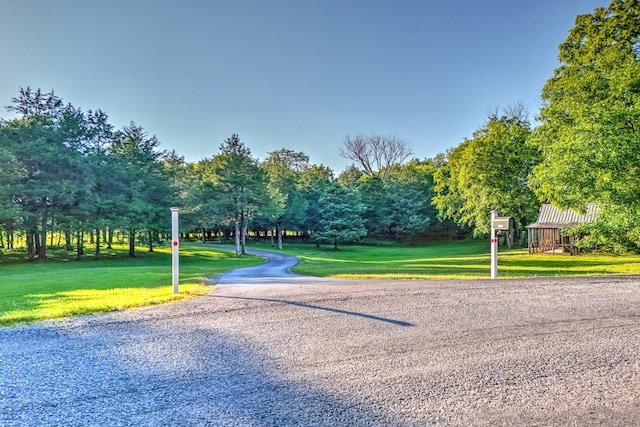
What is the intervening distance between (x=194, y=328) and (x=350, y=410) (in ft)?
10.5

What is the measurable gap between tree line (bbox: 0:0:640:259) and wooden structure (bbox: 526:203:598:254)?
5.17 ft

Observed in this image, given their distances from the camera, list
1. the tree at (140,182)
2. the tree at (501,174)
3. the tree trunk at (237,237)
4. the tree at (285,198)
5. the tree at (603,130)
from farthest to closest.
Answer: the tree at (285,198) → the tree at (501,174) → the tree trunk at (237,237) → the tree at (140,182) → the tree at (603,130)

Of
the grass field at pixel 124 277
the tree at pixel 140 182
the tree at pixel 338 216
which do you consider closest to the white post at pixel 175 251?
the grass field at pixel 124 277

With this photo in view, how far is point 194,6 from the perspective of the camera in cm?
1412

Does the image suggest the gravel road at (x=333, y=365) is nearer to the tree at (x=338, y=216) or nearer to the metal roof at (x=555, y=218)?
the metal roof at (x=555, y=218)

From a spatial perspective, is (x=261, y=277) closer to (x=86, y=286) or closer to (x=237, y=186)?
(x=86, y=286)

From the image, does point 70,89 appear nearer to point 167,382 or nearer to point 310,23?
point 310,23

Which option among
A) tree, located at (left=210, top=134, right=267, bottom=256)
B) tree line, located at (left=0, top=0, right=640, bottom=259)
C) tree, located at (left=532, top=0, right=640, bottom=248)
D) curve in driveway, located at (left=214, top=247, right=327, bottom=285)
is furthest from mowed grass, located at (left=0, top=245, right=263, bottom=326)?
tree, located at (left=532, top=0, right=640, bottom=248)

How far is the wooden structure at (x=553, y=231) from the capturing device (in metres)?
27.4

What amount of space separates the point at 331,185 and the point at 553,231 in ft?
79.5

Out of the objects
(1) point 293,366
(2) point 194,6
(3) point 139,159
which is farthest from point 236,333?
(3) point 139,159

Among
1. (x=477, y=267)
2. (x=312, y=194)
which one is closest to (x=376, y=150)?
(x=312, y=194)

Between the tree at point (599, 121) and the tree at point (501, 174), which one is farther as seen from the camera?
the tree at point (501, 174)

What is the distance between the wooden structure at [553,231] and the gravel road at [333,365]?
24.5 meters
